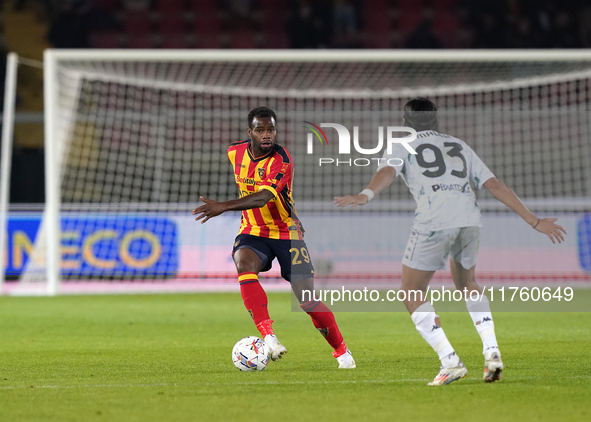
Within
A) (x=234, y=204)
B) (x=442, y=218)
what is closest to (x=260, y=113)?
(x=234, y=204)

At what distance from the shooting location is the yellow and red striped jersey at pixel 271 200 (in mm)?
6020

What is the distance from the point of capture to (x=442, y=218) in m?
4.96

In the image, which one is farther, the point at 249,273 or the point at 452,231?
the point at 249,273

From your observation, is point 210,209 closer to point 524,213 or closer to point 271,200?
point 271,200

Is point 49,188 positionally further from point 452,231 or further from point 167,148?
point 452,231

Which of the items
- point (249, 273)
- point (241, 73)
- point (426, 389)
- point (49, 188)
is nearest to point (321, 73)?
point (241, 73)

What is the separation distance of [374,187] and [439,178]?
0.42 m

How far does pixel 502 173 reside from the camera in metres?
16.6

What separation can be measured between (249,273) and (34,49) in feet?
56.7

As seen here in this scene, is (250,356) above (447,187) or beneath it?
beneath

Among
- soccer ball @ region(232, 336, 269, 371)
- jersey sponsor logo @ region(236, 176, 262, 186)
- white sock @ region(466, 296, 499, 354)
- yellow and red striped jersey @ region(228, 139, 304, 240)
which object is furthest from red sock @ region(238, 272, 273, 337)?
white sock @ region(466, 296, 499, 354)

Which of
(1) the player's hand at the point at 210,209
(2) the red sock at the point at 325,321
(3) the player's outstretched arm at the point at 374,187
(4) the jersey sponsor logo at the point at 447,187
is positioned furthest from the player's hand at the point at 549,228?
(1) the player's hand at the point at 210,209

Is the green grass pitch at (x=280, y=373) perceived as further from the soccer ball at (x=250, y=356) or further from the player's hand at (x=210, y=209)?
the player's hand at (x=210, y=209)

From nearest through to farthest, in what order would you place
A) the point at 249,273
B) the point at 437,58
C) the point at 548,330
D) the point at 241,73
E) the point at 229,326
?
the point at 249,273 → the point at 548,330 → the point at 229,326 → the point at 437,58 → the point at 241,73
